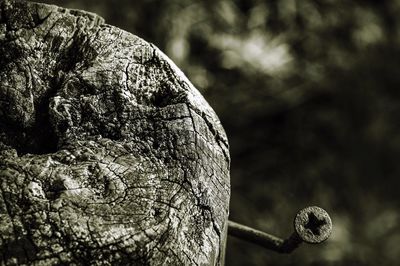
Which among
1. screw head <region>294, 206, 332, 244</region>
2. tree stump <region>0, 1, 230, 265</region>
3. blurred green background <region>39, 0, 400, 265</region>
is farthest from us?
blurred green background <region>39, 0, 400, 265</region>

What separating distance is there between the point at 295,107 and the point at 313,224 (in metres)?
1.65

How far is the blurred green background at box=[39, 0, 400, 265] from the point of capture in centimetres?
248

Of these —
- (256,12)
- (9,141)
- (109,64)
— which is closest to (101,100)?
(109,64)

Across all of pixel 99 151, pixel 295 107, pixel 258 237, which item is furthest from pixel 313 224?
pixel 295 107

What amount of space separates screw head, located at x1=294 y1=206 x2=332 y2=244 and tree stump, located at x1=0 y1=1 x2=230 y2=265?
0.52 ft

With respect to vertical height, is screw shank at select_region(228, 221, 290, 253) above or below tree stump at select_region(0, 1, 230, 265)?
below

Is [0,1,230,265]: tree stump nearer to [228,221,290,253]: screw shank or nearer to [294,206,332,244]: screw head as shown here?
[294,206,332,244]: screw head

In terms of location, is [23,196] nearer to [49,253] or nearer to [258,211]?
[49,253]

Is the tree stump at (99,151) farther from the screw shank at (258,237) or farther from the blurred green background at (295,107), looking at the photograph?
the blurred green background at (295,107)

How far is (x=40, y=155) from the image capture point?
0.88 metres

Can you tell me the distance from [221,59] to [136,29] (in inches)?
17.8

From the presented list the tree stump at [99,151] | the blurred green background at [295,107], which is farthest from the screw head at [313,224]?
the blurred green background at [295,107]

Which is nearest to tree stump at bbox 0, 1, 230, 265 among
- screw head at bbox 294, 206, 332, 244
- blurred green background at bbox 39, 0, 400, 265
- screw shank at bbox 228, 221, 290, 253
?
screw head at bbox 294, 206, 332, 244

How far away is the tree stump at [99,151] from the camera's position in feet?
2.52
